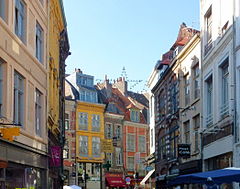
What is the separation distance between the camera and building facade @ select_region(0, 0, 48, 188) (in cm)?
1562

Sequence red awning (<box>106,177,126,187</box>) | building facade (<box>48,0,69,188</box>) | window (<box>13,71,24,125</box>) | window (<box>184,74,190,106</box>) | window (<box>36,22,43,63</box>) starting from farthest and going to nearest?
red awning (<box>106,177,126,187</box>), window (<box>184,74,190,106</box>), building facade (<box>48,0,69,188</box>), window (<box>36,22,43,63</box>), window (<box>13,71,24,125</box>)

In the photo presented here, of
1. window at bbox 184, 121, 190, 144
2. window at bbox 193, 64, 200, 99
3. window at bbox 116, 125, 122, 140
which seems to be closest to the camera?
window at bbox 193, 64, 200, 99

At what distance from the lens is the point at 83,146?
58531 millimetres

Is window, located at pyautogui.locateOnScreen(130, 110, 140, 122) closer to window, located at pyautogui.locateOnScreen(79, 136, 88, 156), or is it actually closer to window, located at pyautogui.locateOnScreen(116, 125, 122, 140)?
window, located at pyautogui.locateOnScreen(116, 125, 122, 140)

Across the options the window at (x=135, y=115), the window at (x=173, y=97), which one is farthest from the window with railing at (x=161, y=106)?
the window at (x=135, y=115)

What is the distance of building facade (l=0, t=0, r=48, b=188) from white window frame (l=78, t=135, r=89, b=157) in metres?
36.0

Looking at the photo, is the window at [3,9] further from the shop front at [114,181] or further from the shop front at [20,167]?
A: the shop front at [114,181]

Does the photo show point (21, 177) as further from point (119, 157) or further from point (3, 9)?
point (119, 157)

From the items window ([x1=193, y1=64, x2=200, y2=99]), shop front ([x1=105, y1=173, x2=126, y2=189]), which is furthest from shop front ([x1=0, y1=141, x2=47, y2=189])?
shop front ([x1=105, y1=173, x2=126, y2=189])

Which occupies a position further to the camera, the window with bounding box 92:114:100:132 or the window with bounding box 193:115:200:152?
the window with bounding box 92:114:100:132

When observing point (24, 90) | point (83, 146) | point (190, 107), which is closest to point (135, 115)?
point (83, 146)

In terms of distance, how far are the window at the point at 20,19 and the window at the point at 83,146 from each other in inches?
1576

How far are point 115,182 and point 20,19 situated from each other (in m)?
46.1

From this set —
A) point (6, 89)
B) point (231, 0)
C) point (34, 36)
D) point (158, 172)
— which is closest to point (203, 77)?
point (231, 0)
